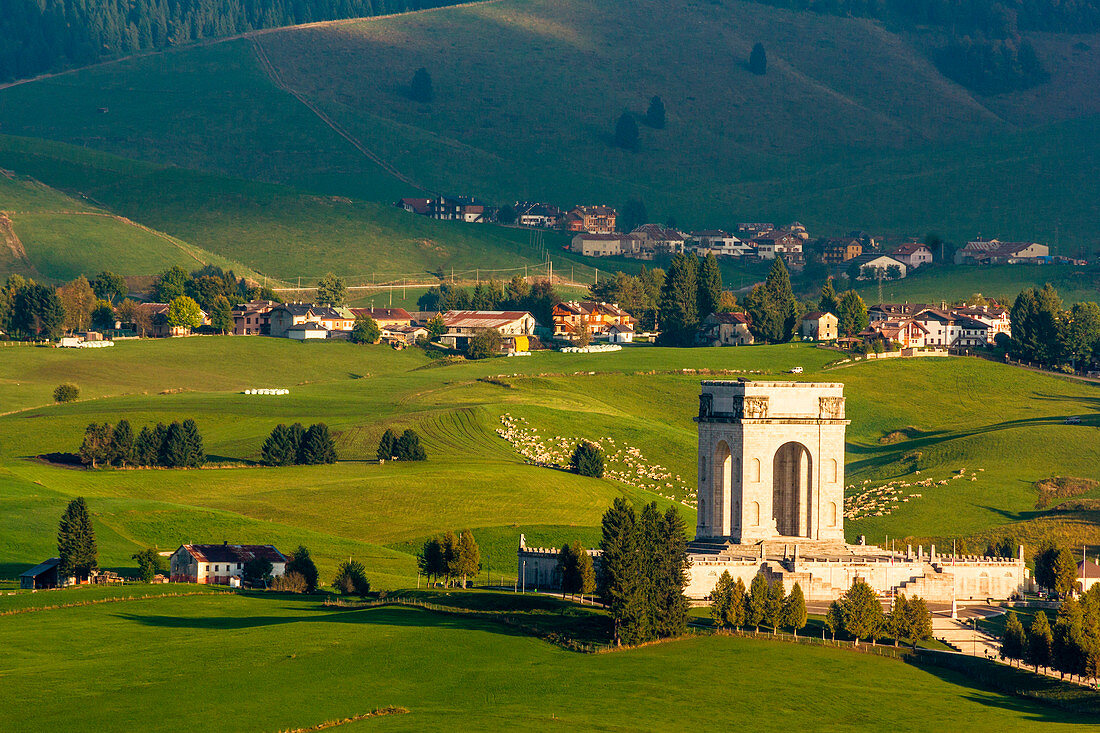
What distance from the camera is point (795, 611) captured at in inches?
2763

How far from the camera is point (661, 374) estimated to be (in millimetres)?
167500

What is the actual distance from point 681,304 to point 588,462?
7362 cm

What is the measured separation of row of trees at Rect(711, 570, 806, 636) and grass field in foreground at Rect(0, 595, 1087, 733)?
1.78 meters

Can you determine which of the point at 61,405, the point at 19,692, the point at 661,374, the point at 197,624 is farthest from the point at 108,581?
the point at 661,374

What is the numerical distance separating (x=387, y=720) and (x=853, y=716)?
666 inches

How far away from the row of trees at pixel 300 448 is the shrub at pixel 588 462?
61.5 feet

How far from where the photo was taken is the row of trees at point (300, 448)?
405ft

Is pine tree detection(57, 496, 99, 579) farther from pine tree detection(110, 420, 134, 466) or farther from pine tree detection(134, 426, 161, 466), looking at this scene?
pine tree detection(110, 420, 134, 466)

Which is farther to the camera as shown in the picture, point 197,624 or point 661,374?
point 661,374

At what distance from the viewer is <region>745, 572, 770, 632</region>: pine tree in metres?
70.3

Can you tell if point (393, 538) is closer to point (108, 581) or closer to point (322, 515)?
point (322, 515)

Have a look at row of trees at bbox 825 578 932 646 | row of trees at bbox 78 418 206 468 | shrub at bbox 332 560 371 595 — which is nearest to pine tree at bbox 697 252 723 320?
row of trees at bbox 78 418 206 468

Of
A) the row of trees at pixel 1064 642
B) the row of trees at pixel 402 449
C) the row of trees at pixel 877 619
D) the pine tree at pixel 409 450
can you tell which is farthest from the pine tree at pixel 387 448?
the row of trees at pixel 1064 642

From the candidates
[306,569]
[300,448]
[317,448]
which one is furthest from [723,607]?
[300,448]
